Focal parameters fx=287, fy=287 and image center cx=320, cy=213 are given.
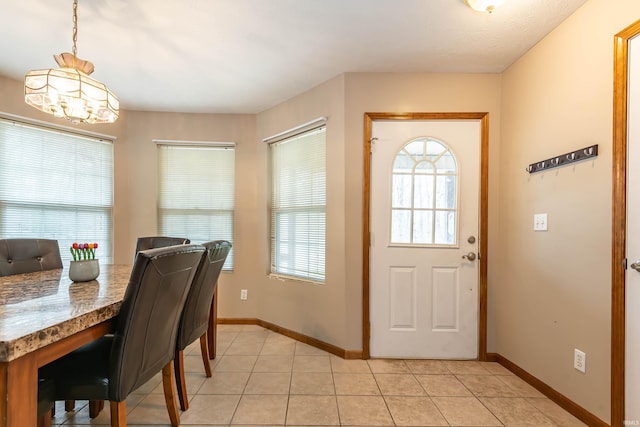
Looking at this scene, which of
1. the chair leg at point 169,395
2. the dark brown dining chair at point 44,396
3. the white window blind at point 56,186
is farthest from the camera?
the white window blind at point 56,186

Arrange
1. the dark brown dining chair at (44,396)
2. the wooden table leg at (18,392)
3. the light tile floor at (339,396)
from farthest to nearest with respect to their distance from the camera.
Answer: the light tile floor at (339,396), the dark brown dining chair at (44,396), the wooden table leg at (18,392)

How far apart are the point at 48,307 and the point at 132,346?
335 mm

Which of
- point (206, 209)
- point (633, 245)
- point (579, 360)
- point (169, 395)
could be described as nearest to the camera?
point (633, 245)

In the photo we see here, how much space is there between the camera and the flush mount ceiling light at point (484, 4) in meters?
1.58

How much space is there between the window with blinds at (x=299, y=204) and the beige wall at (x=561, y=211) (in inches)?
60.0

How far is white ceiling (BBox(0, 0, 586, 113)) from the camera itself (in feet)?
5.58

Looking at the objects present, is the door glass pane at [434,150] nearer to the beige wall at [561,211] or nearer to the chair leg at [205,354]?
the beige wall at [561,211]

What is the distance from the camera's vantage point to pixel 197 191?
329 cm

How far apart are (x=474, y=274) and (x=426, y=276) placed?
1.29ft

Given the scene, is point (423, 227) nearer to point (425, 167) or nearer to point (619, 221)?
point (425, 167)

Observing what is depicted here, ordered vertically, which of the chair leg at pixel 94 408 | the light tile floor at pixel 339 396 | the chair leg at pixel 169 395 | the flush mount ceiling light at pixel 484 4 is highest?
the flush mount ceiling light at pixel 484 4

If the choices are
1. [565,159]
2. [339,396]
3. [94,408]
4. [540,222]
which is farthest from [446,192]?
[94,408]

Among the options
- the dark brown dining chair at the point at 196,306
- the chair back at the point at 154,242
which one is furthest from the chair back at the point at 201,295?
the chair back at the point at 154,242

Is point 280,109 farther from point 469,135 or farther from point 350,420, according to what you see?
point 350,420
